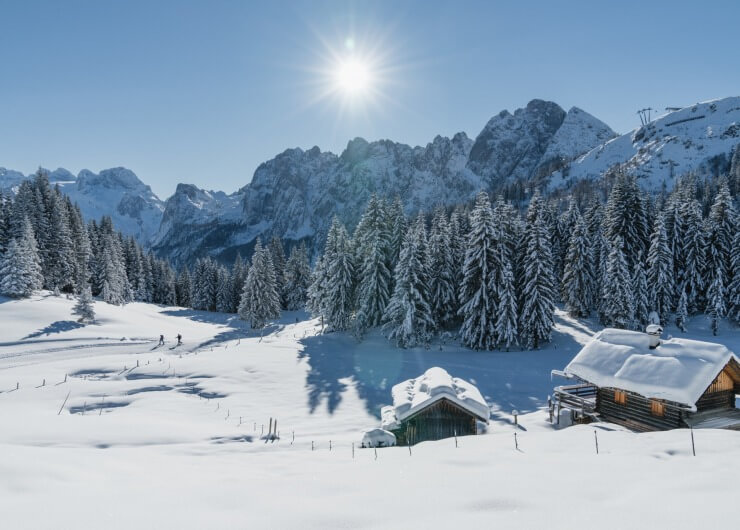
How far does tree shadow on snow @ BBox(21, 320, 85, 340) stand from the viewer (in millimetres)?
42125

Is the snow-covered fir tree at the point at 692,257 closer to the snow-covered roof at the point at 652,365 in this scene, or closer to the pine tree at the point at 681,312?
the pine tree at the point at 681,312

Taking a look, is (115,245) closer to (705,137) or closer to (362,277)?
(362,277)

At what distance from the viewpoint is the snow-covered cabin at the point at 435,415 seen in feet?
73.1

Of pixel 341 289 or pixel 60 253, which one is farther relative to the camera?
pixel 60 253

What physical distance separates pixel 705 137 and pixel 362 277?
22098 cm

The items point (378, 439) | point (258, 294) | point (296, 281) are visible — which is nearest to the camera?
point (378, 439)

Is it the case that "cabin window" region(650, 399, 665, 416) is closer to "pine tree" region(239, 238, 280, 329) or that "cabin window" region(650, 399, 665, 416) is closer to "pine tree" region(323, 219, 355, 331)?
"pine tree" region(323, 219, 355, 331)

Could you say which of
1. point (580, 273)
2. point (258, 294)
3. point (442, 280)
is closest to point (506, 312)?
point (442, 280)

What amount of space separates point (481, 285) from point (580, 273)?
51.4 ft

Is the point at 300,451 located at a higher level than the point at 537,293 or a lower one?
lower

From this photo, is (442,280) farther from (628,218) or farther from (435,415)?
(628,218)

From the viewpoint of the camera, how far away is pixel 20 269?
50.7m

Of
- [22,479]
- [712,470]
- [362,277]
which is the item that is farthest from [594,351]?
[362,277]

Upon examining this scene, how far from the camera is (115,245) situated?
243 feet
